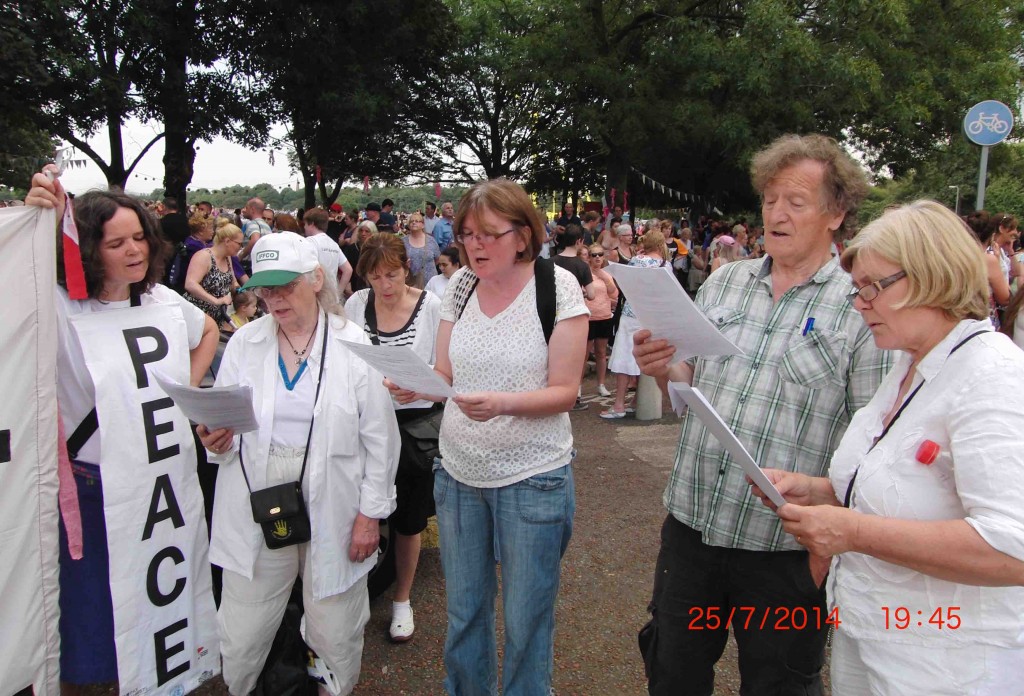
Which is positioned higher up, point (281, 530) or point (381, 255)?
point (381, 255)

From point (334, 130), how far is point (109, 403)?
701 inches

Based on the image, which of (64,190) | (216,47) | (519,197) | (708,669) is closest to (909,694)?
(708,669)

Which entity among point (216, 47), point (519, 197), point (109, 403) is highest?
point (216, 47)

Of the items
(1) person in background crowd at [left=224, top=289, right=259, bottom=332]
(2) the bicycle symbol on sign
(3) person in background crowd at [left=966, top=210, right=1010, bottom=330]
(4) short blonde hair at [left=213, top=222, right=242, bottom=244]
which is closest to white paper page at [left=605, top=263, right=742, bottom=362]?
(1) person in background crowd at [left=224, top=289, right=259, bottom=332]

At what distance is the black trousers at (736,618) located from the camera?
6.38 ft

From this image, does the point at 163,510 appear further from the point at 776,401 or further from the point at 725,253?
the point at 725,253

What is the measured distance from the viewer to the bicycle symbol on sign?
7789 millimetres

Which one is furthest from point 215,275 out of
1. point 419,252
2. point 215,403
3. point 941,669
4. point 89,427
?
point 941,669

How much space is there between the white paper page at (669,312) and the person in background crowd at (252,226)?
22.7 ft

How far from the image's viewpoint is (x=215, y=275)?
6805 millimetres

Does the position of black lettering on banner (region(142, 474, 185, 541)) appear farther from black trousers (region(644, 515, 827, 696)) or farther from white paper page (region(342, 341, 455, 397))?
black trousers (region(644, 515, 827, 696))

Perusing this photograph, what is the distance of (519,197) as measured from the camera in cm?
228

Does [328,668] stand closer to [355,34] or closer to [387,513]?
[387,513]

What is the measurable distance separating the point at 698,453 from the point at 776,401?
30 cm
